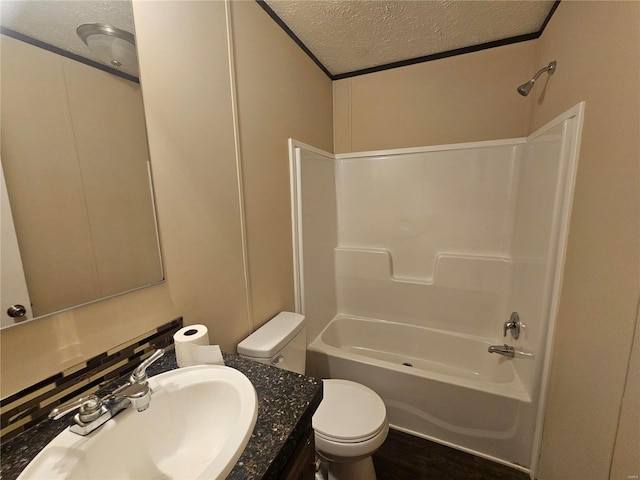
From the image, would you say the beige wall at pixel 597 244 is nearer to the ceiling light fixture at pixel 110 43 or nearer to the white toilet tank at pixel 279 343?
the white toilet tank at pixel 279 343

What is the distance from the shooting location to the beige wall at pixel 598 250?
79 cm

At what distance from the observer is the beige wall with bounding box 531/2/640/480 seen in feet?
2.58

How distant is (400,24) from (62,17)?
1.64m

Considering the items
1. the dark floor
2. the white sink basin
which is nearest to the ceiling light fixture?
the white sink basin

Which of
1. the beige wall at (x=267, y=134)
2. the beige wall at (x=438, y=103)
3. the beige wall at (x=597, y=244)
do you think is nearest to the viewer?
the beige wall at (x=597, y=244)

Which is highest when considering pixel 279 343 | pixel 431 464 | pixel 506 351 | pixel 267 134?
pixel 267 134

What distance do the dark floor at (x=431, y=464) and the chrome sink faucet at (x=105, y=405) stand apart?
1388 millimetres

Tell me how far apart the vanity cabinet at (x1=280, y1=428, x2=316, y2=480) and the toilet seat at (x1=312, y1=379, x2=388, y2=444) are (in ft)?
1.32

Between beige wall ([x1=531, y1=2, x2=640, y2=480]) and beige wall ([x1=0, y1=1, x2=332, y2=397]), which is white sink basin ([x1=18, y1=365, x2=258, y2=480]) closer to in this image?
Answer: beige wall ([x1=0, y1=1, x2=332, y2=397])

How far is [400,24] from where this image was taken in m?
1.58

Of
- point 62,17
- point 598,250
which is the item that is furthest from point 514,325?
point 62,17

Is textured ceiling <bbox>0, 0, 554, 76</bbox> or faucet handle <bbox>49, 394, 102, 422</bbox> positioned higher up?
textured ceiling <bbox>0, 0, 554, 76</bbox>

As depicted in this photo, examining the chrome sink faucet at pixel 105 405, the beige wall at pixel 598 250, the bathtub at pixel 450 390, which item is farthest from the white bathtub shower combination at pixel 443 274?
the chrome sink faucet at pixel 105 405

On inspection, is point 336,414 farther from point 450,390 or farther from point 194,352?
point 194,352
